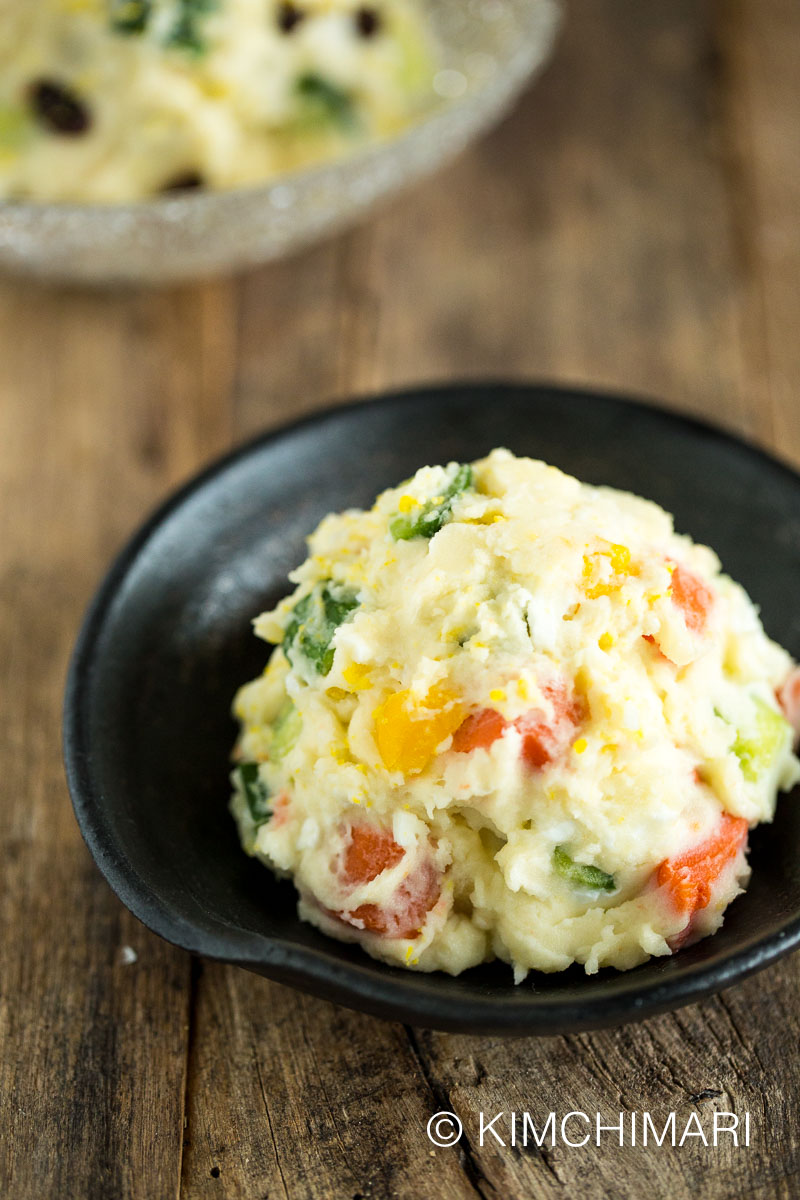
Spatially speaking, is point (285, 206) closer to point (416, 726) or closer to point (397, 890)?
point (416, 726)

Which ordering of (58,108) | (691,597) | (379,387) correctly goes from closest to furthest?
(691,597) → (58,108) → (379,387)

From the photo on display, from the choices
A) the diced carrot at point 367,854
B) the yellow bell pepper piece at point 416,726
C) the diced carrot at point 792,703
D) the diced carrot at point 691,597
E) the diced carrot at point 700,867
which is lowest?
the diced carrot at point 367,854

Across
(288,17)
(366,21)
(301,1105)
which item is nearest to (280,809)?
(301,1105)

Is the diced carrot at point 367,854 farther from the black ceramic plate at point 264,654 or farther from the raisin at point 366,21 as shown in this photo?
the raisin at point 366,21

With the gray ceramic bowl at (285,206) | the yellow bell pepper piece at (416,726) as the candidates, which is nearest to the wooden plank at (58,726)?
the gray ceramic bowl at (285,206)

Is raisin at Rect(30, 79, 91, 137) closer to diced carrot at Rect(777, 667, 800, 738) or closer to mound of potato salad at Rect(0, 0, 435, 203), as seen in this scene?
mound of potato salad at Rect(0, 0, 435, 203)

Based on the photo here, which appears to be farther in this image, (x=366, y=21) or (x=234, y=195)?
(x=366, y=21)

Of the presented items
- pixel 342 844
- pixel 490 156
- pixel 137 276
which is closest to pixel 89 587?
pixel 137 276
